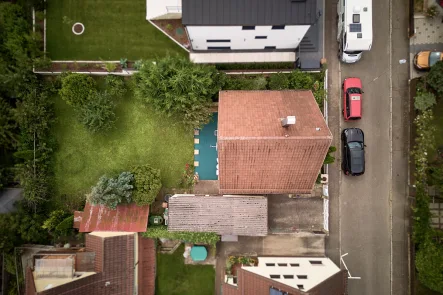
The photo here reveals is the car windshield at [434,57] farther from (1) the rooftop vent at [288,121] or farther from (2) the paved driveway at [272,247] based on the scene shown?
(2) the paved driveway at [272,247]

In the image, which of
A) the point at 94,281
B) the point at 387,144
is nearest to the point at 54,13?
the point at 94,281

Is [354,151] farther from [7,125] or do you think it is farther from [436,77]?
[7,125]

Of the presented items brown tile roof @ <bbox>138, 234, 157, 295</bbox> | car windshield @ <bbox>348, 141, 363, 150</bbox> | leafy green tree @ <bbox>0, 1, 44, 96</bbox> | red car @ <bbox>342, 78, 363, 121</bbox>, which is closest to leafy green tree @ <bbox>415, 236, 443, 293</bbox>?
car windshield @ <bbox>348, 141, 363, 150</bbox>

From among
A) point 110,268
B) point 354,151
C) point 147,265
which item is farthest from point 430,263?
point 110,268

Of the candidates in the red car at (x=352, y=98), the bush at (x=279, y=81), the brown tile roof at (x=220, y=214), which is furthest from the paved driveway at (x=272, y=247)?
the bush at (x=279, y=81)

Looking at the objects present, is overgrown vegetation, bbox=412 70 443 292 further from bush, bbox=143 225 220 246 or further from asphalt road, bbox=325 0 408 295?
bush, bbox=143 225 220 246
